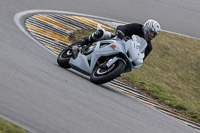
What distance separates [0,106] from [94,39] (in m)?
4.03

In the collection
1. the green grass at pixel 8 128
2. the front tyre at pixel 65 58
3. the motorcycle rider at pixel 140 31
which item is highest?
the green grass at pixel 8 128

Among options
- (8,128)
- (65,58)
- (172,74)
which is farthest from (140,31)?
(8,128)

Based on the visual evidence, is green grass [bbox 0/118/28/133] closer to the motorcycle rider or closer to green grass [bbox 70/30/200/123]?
the motorcycle rider

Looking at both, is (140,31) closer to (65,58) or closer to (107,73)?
(107,73)

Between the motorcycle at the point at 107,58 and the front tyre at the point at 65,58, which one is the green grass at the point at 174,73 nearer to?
the motorcycle at the point at 107,58

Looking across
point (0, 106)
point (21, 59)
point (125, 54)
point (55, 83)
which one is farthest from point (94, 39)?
point (0, 106)

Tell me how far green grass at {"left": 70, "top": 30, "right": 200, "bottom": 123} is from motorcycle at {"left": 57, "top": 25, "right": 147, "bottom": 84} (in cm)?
159

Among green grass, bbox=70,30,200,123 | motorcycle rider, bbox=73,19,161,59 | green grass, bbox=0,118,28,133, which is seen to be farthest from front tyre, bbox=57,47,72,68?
green grass, bbox=0,118,28,133

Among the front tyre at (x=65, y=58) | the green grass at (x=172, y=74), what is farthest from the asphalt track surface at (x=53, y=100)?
the green grass at (x=172, y=74)

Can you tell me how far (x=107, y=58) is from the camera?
315 inches

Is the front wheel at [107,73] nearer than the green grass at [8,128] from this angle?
No

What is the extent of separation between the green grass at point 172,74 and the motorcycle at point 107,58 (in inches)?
62.5

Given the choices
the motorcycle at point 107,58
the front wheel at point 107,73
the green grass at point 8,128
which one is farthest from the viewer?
the motorcycle at point 107,58

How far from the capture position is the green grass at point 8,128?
412 centimetres
